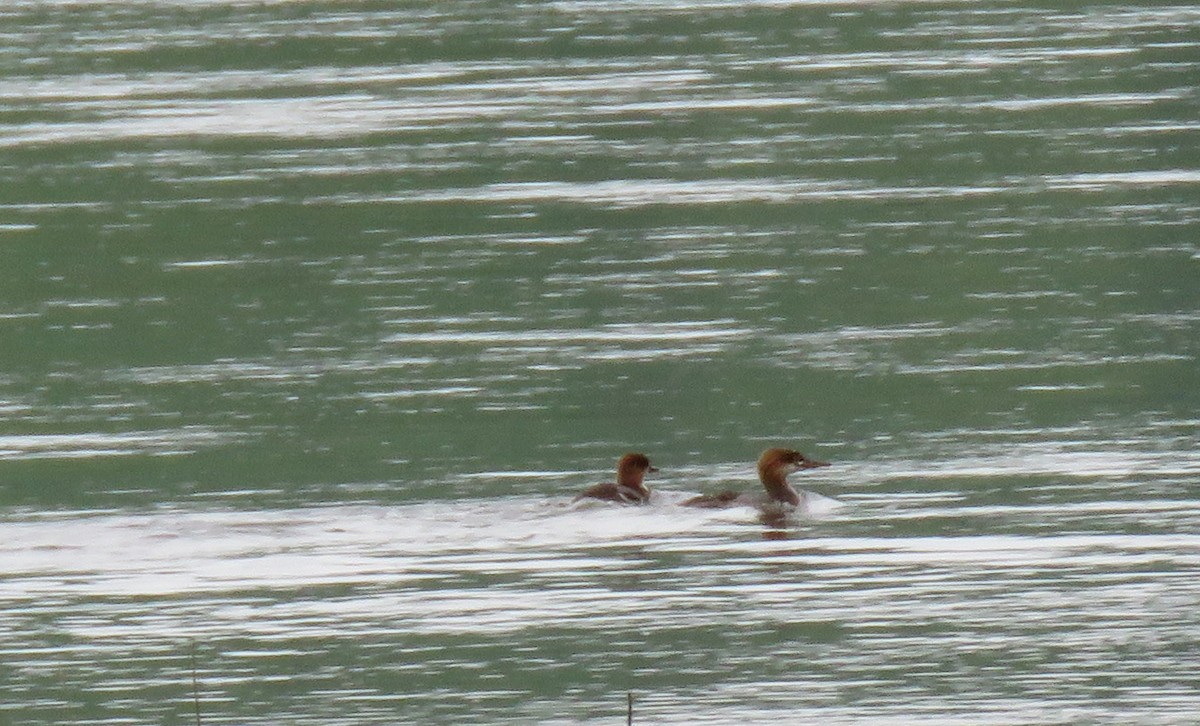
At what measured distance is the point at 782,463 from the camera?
11.5 m

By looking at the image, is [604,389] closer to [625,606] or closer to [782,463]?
[782,463]

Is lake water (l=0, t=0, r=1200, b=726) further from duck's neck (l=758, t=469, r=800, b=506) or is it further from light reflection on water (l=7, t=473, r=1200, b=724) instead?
duck's neck (l=758, t=469, r=800, b=506)

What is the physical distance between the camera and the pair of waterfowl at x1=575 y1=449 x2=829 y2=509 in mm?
11117

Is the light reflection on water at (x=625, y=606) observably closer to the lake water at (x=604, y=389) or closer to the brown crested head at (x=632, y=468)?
the lake water at (x=604, y=389)

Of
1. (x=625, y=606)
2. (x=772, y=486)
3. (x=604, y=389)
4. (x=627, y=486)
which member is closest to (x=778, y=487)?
(x=772, y=486)

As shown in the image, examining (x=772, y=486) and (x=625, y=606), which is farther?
(x=772, y=486)

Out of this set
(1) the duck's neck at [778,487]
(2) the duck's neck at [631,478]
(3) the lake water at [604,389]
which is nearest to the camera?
(3) the lake water at [604,389]

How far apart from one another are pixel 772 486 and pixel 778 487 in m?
0.12

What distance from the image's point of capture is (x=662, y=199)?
19.1 meters

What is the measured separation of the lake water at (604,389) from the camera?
882 cm

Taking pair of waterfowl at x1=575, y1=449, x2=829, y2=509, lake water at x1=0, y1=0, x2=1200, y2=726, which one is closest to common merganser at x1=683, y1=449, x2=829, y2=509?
pair of waterfowl at x1=575, y1=449, x2=829, y2=509

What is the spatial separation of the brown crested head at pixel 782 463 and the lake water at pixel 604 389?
0.12 m

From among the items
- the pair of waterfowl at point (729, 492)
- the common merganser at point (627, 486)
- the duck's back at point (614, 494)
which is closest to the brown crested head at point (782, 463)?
the pair of waterfowl at point (729, 492)

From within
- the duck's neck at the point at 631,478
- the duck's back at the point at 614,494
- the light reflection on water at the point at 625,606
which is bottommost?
the light reflection on water at the point at 625,606
